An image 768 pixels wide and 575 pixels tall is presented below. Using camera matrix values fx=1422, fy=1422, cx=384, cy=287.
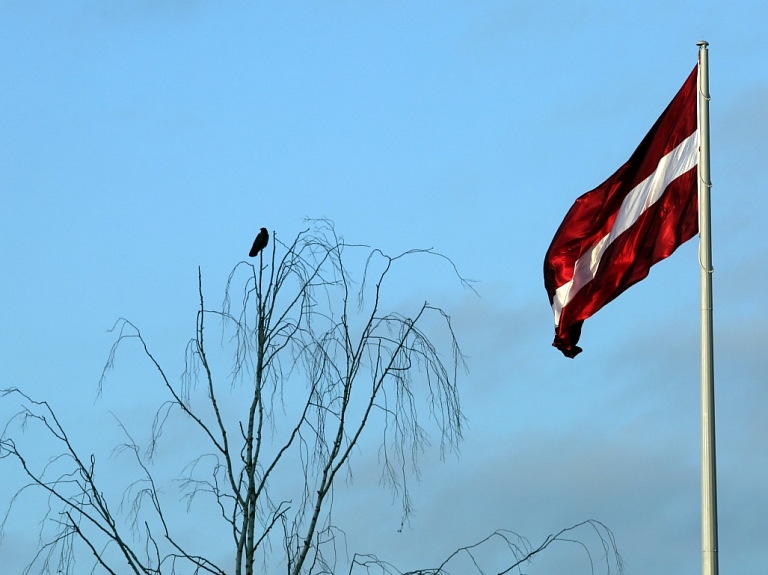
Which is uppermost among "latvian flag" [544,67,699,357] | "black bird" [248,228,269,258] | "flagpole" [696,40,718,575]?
"black bird" [248,228,269,258]

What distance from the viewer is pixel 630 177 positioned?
10.3 m

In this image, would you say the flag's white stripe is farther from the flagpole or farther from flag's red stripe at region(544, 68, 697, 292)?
the flagpole

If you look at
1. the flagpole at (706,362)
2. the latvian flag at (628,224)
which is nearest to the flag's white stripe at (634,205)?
the latvian flag at (628,224)

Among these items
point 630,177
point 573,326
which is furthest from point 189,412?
point 630,177

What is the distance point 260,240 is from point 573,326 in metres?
3.20

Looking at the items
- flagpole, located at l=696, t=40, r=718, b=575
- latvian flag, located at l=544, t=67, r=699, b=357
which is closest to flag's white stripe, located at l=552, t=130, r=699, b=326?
latvian flag, located at l=544, t=67, r=699, b=357

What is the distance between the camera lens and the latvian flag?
31.6 feet

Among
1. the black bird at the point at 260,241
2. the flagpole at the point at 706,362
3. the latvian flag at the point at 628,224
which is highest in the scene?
the black bird at the point at 260,241

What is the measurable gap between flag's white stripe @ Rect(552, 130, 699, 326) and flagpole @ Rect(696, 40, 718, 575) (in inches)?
9.9

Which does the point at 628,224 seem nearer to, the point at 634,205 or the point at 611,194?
the point at 634,205

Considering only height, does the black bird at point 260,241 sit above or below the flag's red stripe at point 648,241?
above

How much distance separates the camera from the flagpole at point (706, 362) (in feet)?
27.8

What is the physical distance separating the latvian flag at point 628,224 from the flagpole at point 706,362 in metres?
0.18

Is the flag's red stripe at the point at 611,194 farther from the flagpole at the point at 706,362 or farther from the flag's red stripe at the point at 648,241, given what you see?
the flag's red stripe at the point at 648,241
